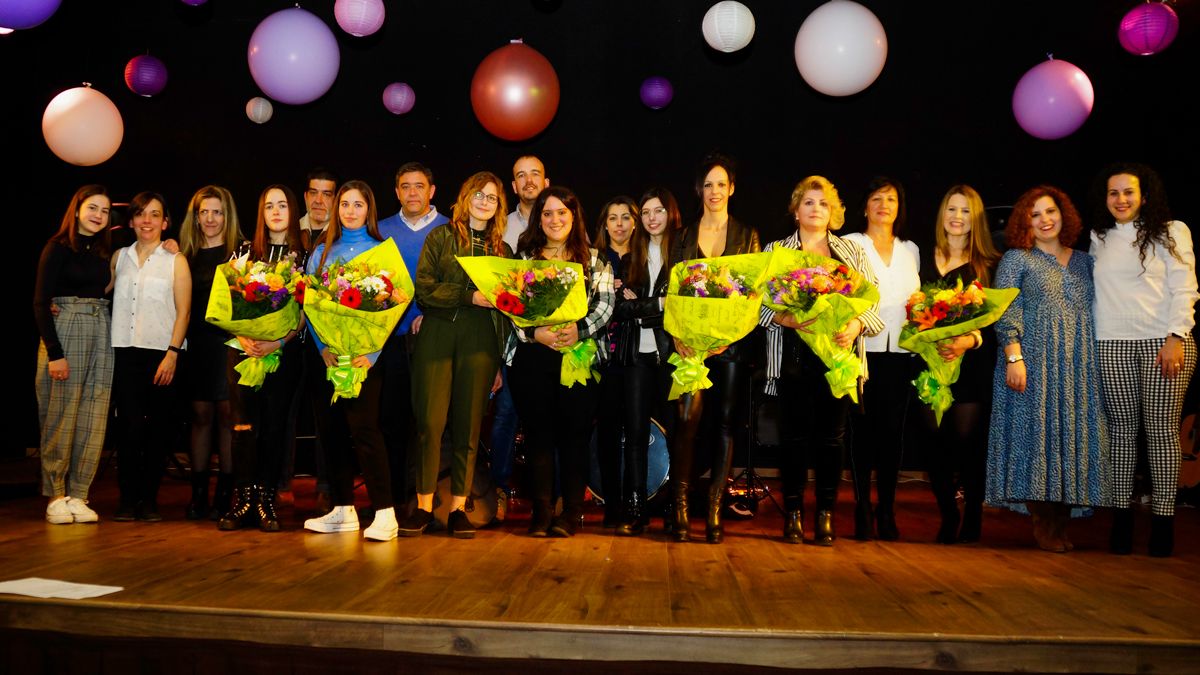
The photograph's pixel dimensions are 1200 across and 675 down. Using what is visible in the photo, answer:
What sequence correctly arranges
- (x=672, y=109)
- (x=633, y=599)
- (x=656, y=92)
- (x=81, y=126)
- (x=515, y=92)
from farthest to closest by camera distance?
(x=672, y=109)
(x=656, y=92)
(x=81, y=126)
(x=515, y=92)
(x=633, y=599)

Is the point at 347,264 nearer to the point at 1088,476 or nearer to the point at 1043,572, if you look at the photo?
the point at 1043,572

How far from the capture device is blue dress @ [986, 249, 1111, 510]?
12.6ft

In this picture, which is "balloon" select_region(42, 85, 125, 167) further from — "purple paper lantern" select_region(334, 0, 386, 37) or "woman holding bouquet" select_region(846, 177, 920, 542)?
"woman holding bouquet" select_region(846, 177, 920, 542)

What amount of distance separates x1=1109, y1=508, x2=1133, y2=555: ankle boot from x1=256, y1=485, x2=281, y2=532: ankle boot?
3.53 meters

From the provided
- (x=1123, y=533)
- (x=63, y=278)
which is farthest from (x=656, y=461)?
(x=63, y=278)

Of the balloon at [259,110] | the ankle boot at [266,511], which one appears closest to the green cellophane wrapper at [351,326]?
the ankle boot at [266,511]

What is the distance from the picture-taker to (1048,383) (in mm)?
3902

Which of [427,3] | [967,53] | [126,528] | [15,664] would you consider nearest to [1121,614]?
[15,664]

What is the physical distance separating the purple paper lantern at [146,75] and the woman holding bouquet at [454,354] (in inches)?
143

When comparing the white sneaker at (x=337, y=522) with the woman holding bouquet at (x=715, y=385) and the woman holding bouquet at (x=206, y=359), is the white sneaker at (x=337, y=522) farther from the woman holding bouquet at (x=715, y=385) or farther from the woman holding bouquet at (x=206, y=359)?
the woman holding bouquet at (x=715, y=385)

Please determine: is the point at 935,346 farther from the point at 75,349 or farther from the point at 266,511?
the point at 75,349

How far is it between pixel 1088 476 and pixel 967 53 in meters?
3.64

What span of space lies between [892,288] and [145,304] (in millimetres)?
3337

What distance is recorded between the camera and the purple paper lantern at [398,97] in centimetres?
638
